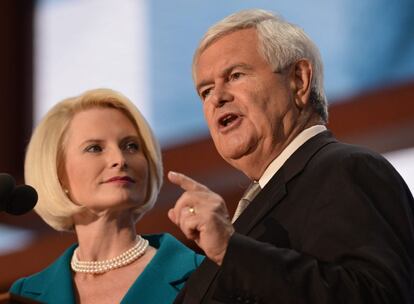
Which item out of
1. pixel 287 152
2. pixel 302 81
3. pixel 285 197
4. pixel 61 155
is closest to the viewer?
pixel 285 197

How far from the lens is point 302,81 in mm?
2279

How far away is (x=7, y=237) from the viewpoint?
16.0 feet

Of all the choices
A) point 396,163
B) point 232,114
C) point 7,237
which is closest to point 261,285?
point 232,114

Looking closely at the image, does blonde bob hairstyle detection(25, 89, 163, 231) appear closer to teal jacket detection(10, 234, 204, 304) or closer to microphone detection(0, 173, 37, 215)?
teal jacket detection(10, 234, 204, 304)

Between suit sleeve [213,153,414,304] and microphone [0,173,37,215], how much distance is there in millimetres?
467

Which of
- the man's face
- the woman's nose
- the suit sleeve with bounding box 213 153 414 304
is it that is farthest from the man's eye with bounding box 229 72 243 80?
the woman's nose

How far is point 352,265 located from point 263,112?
1.74 feet

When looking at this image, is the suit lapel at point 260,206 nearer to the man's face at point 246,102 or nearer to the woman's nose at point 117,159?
the man's face at point 246,102

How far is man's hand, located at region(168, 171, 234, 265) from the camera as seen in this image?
181cm

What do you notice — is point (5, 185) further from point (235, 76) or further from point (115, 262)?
point (115, 262)

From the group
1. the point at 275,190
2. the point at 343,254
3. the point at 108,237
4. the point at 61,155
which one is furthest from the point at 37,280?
the point at 343,254

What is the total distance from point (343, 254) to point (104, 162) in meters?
1.17

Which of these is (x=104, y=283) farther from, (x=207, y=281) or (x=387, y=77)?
(x=387, y=77)

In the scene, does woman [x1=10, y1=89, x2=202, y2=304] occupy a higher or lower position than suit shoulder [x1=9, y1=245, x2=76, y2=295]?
higher
